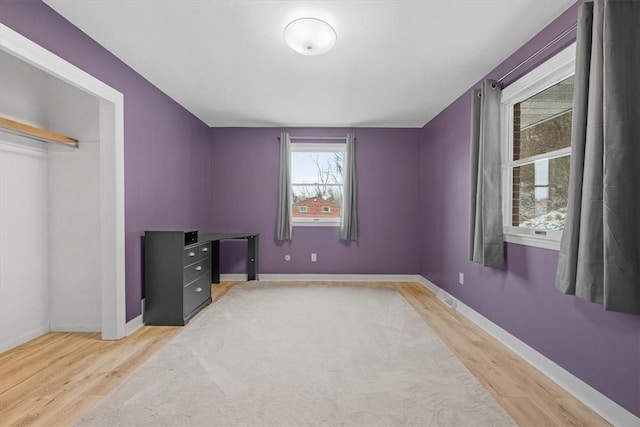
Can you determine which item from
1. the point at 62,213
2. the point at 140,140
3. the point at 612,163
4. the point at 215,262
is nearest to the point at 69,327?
the point at 62,213

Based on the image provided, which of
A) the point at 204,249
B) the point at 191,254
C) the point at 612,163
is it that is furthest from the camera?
the point at 204,249

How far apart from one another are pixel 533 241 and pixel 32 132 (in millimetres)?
3856

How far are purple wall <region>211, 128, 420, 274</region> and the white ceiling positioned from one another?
1010mm

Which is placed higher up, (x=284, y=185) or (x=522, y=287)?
(x=284, y=185)

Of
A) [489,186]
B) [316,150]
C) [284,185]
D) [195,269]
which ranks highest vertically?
[316,150]

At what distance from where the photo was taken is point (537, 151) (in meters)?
2.47

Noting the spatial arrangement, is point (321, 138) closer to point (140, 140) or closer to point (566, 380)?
point (140, 140)

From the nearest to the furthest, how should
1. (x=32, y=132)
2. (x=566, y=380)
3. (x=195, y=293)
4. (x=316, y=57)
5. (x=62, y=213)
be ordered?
(x=566, y=380), (x=32, y=132), (x=316, y=57), (x=62, y=213), (x=195, y=293)

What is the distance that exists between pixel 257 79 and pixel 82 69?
1432 millimetres

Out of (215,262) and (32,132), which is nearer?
(32,132)

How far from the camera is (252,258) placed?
466 cm

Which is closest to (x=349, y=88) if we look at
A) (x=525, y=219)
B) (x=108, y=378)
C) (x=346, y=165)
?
(x=346, y=165)

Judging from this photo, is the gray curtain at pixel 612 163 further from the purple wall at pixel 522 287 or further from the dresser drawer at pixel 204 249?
the dresser drawer at pixel 204 249

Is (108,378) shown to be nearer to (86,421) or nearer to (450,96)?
(86,421)
